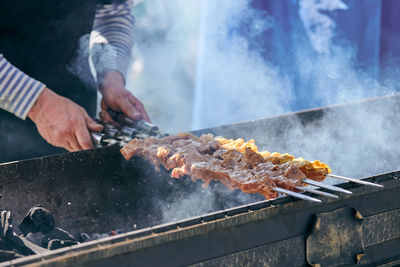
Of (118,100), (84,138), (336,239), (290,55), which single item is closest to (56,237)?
(84,138)

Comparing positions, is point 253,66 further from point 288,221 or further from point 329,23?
point 288,221

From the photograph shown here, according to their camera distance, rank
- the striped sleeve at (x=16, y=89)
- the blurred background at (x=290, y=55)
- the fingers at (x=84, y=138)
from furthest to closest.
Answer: the blurred background at (x=290, y=55), the striped sleeve at (x=16, y=89), the fingers at (x=84, y=138)

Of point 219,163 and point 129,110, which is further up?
point 129,110

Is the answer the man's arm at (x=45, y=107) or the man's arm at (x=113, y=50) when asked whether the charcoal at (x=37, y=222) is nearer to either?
the man's arm at (x=45, y=107)

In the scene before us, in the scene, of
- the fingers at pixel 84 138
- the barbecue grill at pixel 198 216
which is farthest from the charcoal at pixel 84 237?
the fingers at pixel 84 138

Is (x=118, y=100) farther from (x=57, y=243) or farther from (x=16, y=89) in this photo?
(x=57, y=243)

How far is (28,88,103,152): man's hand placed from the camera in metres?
3.36

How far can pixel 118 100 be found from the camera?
4012 mm

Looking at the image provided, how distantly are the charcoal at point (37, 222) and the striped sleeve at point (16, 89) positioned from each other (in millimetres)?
1189

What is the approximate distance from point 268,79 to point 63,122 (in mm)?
3789

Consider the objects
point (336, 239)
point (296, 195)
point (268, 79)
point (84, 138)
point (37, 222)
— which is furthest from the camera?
point (268, 79)

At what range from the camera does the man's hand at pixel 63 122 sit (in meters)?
3.36

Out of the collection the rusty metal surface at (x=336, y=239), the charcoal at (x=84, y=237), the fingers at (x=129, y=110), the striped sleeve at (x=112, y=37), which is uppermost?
the striped sleeve at (x=112, y=37)

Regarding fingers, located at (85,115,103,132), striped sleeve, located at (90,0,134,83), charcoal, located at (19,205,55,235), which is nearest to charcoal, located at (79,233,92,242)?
charcoal, located at (19,205,55,235)
